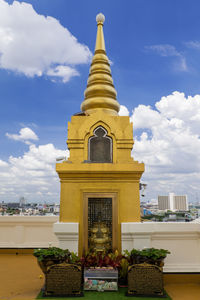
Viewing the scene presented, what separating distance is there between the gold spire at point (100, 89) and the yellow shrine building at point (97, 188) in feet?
3.09

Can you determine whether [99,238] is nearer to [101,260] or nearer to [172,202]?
[101,260]

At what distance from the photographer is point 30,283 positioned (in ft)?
19.6

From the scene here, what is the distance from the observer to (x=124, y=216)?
6539 millimetres

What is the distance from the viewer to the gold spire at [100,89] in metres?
7.96

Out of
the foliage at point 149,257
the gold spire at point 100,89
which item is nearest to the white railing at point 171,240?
the foliage at point 149,257

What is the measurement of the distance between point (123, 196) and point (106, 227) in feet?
3.25

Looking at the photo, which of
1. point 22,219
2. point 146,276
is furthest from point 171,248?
point 22,219

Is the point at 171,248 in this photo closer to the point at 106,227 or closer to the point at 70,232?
the point at 106,227

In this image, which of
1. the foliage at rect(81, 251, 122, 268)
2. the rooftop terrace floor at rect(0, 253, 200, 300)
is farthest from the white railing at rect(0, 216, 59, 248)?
the foliage at rect(81, 251, 122, 268)

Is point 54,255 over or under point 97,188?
under

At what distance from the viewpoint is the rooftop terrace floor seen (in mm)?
5277

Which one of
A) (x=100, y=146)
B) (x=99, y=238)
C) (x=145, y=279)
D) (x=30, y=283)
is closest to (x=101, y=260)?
(x=99, y=238)

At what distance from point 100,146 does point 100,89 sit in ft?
7.03

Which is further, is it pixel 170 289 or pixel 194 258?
pixel 194 258
